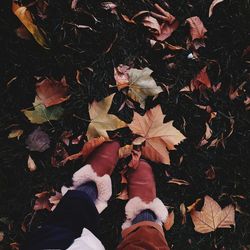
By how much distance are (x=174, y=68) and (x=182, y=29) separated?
186 mm

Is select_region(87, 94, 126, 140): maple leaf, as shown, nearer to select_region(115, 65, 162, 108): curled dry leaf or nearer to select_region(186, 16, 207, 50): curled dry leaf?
select_region(115, 65, 162, 108): curled dry leaf

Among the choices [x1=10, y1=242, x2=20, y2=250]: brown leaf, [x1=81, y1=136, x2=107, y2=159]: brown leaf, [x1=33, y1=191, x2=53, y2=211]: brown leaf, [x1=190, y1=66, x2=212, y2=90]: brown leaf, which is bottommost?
[x1=10, y1=242, x2=20, y2=250]: brown leaf

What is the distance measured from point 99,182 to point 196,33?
2.72ft

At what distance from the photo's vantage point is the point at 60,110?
1941 millimetres

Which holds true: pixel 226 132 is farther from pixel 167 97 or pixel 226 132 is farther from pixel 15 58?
pixel 15 58

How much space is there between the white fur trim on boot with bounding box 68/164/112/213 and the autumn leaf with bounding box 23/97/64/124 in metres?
0.28


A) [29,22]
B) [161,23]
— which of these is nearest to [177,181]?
[161,23]

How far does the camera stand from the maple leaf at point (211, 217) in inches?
78.9

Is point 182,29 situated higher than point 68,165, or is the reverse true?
point 182,29

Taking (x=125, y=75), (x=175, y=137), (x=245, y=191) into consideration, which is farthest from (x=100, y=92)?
(x=245, y=191)

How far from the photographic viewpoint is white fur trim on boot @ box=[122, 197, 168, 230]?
1.92 meters

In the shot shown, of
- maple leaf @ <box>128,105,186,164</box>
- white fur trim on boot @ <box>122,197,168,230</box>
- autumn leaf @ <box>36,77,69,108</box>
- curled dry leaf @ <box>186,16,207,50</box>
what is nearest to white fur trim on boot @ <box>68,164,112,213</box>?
white fur trim on boot @ <box>122,197,168,230</box>

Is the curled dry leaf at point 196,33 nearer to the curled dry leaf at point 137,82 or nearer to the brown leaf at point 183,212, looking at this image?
the curled dry leaf at point 137,82

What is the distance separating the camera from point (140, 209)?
6.35ft
